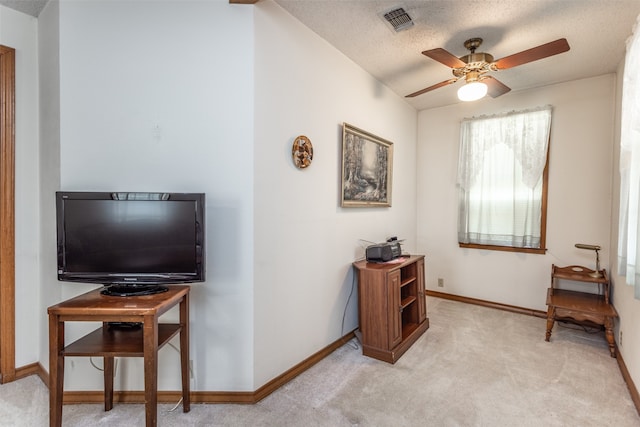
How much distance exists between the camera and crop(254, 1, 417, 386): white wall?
2000 mm

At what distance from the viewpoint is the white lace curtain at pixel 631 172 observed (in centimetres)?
168

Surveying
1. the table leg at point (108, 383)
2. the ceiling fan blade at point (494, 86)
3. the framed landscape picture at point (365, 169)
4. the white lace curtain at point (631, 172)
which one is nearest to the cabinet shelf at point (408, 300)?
the framed landscape picture at point (365, 169)

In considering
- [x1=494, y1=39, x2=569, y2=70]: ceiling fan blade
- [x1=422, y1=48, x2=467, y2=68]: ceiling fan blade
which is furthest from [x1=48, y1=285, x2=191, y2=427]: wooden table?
[x1=494, y1=39, x2=569, y2=70]: ceiling fan blade

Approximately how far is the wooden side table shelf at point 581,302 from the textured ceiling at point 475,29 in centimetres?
206

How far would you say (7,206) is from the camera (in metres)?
2.11

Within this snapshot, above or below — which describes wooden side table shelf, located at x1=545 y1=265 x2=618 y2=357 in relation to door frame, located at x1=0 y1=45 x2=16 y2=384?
below

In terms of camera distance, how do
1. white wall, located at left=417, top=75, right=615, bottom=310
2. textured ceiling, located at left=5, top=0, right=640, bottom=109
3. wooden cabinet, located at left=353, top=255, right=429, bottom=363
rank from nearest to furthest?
textured ceiling, located at left=5, top=0, right=640, bottom=109 < wooden cabinet, located at left=353, top=255, right=429, bottom=363 < white wall, located at left=417, top=75, right=615, bottom=310

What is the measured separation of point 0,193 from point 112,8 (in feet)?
4.95

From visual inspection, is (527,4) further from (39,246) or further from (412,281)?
(39,246)

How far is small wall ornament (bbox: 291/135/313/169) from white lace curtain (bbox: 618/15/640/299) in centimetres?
197

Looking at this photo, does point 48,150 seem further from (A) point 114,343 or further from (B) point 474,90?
(B) point 474,90

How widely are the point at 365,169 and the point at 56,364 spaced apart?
265cm

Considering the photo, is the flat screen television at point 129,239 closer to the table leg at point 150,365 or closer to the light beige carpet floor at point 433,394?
the table leg at point 150,365

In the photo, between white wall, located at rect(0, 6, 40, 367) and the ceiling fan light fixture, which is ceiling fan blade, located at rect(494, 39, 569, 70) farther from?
white wall, located at rect(0, 6, 40, 367)
